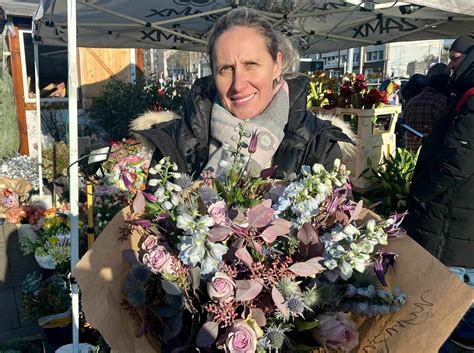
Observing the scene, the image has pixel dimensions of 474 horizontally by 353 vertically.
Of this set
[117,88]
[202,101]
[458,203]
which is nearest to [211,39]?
[202,101]

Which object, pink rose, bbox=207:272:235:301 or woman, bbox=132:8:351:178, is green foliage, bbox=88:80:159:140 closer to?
woman, bbox=132:8:351:178

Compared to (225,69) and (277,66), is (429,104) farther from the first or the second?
(225,69)

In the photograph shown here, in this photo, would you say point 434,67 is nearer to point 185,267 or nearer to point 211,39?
point 211,39

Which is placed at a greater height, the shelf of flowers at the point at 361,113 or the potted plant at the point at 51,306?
the shelf of flowers at the point at 361,113

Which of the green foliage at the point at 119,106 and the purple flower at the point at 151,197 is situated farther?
the green foliage at the point at 119,106

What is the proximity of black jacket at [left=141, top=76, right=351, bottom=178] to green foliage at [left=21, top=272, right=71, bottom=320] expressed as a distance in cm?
200

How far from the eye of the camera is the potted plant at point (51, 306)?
316 cm

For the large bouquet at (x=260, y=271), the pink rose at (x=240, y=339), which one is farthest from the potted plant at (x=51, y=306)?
the pink rose at (x=240, y=339)

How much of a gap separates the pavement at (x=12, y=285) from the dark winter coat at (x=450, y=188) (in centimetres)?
300

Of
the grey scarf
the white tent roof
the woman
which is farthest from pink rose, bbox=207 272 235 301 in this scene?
the white tent roof

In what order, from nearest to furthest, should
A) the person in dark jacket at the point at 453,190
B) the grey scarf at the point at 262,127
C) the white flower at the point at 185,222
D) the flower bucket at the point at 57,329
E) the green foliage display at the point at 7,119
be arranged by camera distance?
the white flower at the point at 185,222, the grey scarf at the point at 262,127, the person in dark jacket at the point at 453,190, the flower bucket at the point at 57,329, the green foliage display at the point at 7,119

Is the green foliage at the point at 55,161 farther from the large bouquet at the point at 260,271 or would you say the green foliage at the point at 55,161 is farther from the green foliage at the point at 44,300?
the large bouquet at the point at 260,271

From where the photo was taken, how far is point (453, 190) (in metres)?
2.70

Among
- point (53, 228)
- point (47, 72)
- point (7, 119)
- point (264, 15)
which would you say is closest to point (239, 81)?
point (264, 15)
